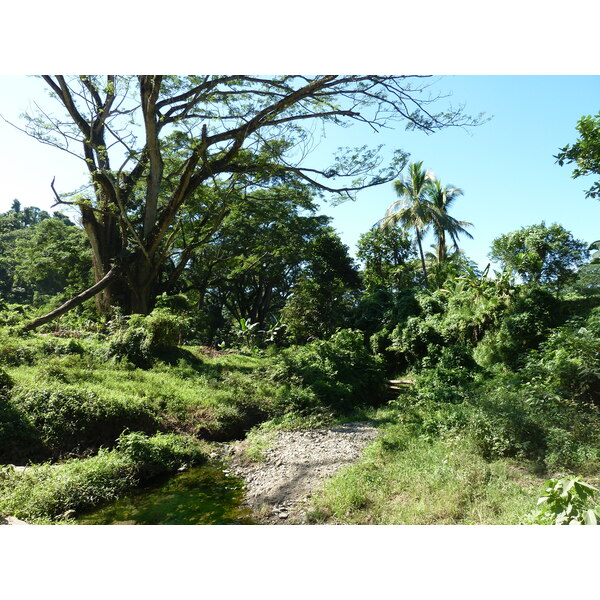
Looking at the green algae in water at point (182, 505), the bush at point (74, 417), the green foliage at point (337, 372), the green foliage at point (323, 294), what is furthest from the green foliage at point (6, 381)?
the green foliage at point (323, 294)

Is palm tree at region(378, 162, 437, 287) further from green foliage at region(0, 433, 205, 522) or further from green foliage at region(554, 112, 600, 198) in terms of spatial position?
green foliage at region(0, 433, 205, 522)

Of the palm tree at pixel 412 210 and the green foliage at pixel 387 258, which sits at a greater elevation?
the palm tree at pixel 412 210

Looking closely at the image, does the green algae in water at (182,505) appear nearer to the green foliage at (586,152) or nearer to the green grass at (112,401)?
the green grass at (112,401)

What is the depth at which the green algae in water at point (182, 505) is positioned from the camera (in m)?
3.49

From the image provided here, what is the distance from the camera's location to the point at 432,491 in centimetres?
332

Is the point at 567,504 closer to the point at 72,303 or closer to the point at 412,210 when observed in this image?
the point at 72,303

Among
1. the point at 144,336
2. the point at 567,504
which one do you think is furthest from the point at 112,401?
the point at 567,504

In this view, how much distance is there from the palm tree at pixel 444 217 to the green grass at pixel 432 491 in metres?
8.47
